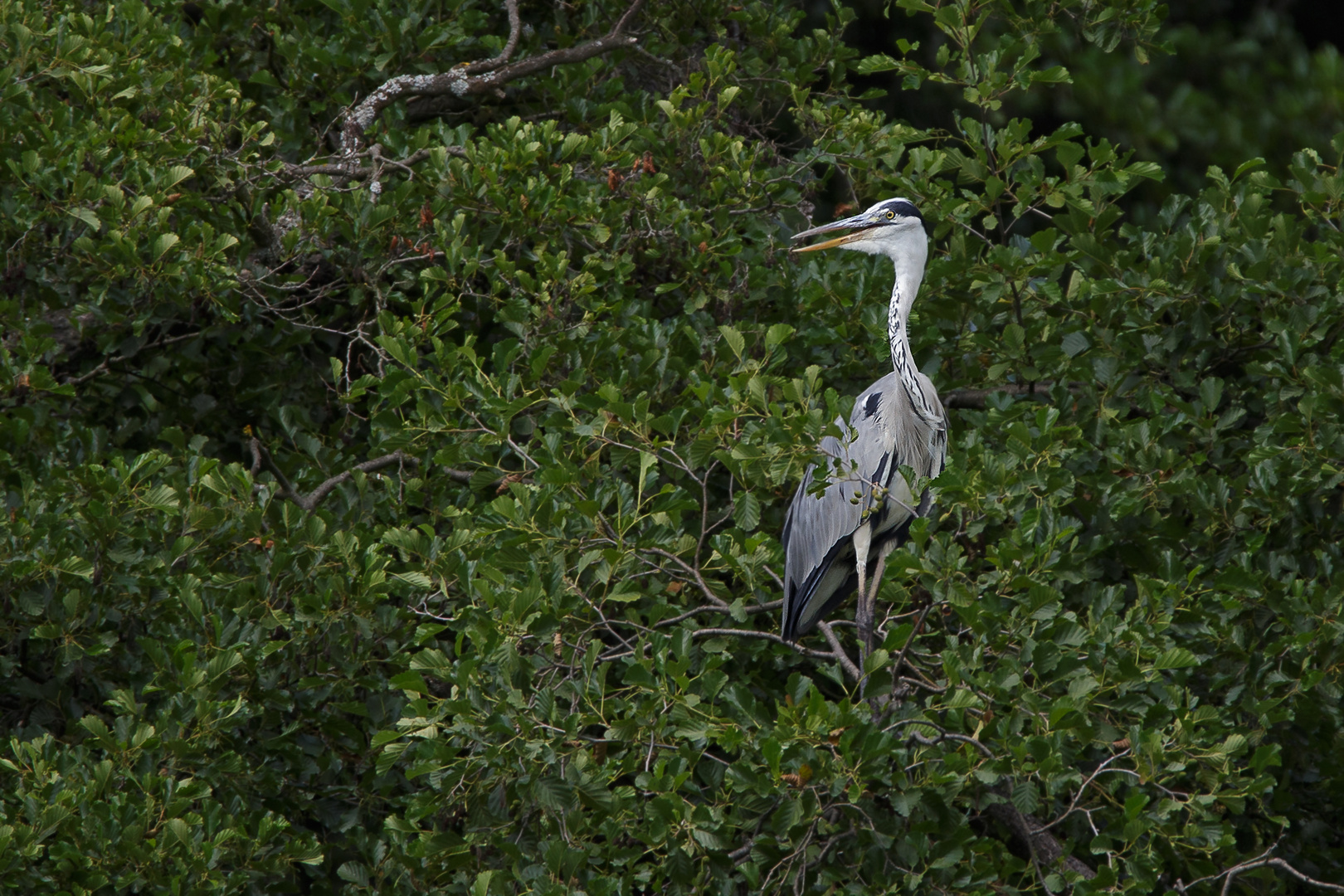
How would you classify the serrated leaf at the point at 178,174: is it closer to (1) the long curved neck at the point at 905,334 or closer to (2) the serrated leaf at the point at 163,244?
(2) the serrated leaf at the point at 163,244

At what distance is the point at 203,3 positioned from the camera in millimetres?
5672

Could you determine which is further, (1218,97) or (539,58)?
(1218,97)

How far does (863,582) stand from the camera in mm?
4262

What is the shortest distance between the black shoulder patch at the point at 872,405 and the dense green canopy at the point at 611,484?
167mm

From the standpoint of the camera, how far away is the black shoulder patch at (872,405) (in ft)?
14.6

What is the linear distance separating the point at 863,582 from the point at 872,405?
0.61m

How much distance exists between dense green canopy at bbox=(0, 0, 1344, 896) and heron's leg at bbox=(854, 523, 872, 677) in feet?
0.40

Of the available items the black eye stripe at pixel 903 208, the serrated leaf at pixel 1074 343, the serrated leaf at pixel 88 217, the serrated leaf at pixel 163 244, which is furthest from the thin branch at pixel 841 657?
the serrated leaf at pixel 88 217

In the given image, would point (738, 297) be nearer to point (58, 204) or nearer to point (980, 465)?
point (980, 465)

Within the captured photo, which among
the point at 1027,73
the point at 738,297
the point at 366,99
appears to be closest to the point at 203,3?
the point at 366,99

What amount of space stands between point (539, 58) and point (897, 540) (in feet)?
7.70

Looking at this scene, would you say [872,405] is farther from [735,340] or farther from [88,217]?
[88,217]

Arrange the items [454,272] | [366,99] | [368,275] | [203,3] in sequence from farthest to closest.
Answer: [203,3] → [366,99] → [368,275] → [454,272]

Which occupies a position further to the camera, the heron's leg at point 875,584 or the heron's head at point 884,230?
the heron's head at point 884,230
